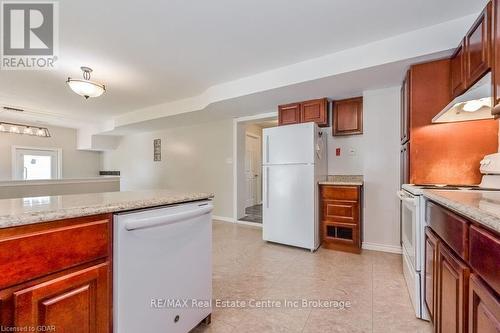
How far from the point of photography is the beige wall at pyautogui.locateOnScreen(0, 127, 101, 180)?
5754mm

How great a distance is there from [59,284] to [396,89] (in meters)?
3.64

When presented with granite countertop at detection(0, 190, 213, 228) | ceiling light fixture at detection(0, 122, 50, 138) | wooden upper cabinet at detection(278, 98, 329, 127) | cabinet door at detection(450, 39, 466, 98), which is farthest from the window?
cabinet door at detection(450, 39, 466, 98)

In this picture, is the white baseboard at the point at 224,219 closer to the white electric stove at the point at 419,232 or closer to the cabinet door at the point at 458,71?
the white electric stove at the point at 419,232

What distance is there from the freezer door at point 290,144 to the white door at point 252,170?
2.68 meters

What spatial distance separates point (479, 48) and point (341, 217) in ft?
7.06

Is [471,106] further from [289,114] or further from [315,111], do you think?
[289,114]

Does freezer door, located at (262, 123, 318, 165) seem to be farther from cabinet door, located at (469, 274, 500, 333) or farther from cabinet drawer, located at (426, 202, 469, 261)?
cabinet door, located at (469, 274, 500, 333)

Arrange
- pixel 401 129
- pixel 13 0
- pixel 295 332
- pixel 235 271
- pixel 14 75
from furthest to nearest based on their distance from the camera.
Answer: pixel 14 75, pixel 401 129, pixel 235 271, pixel 13 0, pixel 295 332

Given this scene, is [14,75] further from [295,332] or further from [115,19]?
[295,332]

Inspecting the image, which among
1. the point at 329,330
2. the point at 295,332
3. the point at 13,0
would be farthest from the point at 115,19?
the point at 329,330

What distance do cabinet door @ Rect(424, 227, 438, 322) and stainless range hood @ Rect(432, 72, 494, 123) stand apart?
945mm

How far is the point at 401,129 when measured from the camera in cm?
288

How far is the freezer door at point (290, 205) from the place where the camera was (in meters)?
3.05

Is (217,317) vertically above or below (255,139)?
below
